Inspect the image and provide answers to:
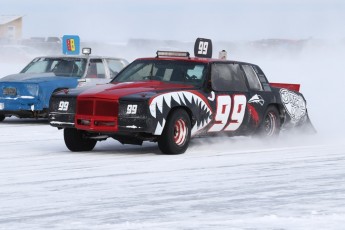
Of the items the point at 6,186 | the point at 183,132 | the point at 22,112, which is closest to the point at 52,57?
the point at 22,112

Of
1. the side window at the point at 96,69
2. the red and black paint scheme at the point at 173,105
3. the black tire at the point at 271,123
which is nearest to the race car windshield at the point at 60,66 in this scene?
the side window at the point at 96,69

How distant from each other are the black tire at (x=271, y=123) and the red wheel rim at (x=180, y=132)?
6.82ft

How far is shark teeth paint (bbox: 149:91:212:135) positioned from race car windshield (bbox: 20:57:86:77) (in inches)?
278

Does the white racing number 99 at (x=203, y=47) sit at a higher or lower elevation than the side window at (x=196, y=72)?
higher

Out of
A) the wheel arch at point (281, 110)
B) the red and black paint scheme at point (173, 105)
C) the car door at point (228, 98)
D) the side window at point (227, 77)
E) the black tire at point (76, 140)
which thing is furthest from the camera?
the wheel arch at point (281, 110)

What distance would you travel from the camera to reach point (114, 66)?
21359 millimetres

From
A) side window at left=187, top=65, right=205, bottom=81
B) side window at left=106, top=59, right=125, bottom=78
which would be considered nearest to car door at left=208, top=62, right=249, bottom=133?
side window at left=187, top=65, right=205, bottom=81

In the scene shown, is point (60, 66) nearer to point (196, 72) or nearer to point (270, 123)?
point (270, 123)

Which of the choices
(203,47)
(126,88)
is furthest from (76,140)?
(203,47)

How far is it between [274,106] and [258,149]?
4.14ft

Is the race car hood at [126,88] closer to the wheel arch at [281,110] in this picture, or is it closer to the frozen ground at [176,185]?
the frozen ground at [176,185]

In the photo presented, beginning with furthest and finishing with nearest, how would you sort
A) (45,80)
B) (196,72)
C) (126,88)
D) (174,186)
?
(45,80) → (196,72) → (126,88) → (174,186)

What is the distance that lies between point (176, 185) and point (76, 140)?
3929 mm

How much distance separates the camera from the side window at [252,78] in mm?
15062
